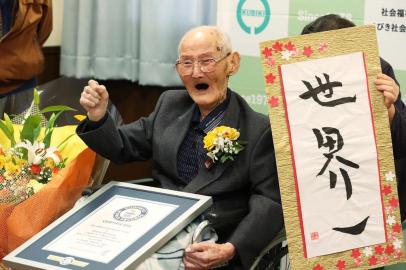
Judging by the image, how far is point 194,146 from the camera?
7.21 feet

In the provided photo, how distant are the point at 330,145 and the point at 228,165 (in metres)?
0.35

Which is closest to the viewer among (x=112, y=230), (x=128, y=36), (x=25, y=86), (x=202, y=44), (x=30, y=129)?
(x=112, y=230)

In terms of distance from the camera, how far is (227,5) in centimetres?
292

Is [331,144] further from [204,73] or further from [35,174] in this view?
[35,174]

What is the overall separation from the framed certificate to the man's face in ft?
1.17

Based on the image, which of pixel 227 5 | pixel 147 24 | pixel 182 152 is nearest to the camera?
pixel 182 152

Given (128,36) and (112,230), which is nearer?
(112,230)

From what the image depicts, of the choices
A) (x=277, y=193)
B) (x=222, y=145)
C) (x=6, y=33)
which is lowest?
(x=277, y=193)

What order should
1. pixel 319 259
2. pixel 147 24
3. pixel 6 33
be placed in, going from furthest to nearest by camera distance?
pixel 147 24 → pixel 6 33 → pixel 319 259

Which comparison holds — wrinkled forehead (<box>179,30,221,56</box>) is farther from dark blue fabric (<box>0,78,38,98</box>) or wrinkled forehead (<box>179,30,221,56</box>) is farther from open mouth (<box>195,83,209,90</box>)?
dark blue fabric (<box>0,78,38,98</box>)

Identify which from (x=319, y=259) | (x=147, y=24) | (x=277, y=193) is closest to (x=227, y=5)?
(x=147, y=24)

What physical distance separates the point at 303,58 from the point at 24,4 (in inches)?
65.1

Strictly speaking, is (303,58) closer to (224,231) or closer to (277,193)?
(277,193)

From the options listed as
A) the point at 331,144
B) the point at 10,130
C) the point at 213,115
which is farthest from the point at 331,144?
the point at 10,130
